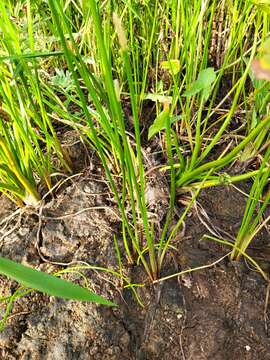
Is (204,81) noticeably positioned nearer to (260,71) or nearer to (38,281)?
(260,71)

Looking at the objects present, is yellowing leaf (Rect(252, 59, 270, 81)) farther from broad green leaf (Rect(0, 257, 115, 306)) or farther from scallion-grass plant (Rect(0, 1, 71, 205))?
scallion-grass plant (Rect(0, 1, 71, 205))

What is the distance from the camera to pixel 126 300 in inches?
27.3

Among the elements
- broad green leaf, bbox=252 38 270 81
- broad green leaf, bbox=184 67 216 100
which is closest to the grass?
broad green leaf, bbox=184 67 216 100

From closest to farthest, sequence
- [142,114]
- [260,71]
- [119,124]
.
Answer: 1. [260,71]
2. [119,124]
3. [142,114]

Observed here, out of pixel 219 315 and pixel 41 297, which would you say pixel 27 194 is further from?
pixel 219 315

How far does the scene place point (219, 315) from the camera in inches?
26.7

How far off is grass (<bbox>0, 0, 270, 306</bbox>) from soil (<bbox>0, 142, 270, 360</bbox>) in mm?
43

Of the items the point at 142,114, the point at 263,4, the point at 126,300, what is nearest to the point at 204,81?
the point at 263,4

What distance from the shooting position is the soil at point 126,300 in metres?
0.65

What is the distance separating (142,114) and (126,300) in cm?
51

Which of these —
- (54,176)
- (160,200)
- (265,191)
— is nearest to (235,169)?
(265,191)

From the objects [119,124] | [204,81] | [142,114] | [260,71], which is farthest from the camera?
[142,114]

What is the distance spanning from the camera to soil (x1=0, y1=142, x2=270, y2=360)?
65cm

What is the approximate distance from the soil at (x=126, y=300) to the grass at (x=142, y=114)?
43 millimetres
